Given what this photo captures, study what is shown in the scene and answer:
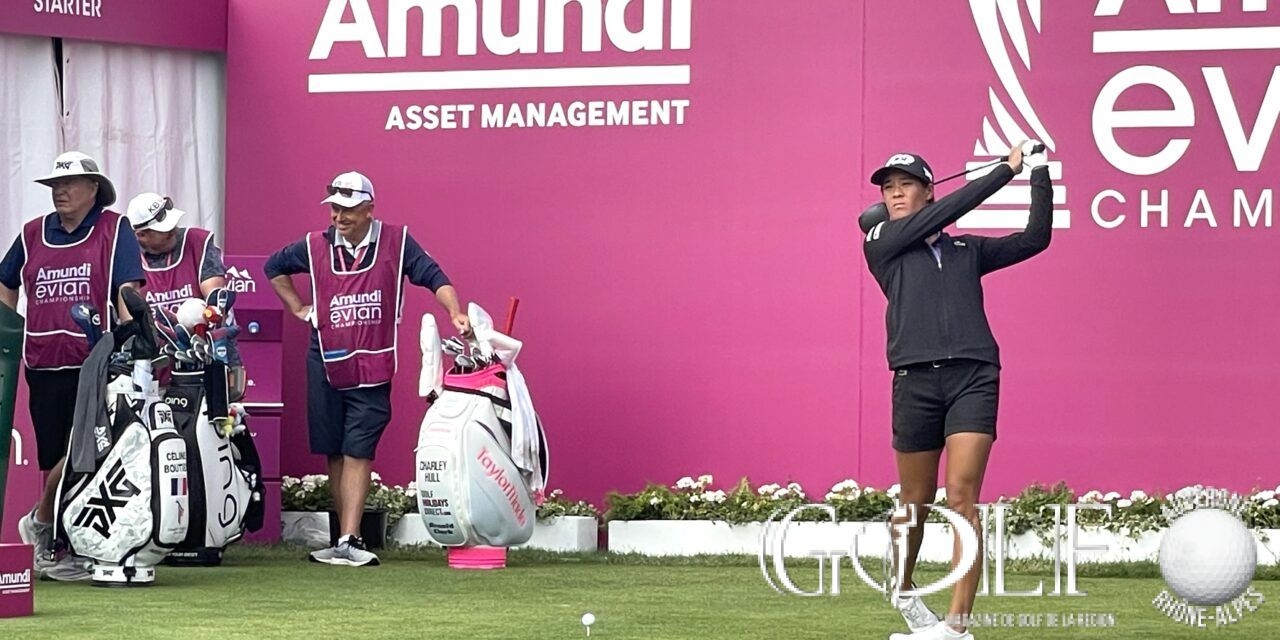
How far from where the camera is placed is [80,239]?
9.12 m

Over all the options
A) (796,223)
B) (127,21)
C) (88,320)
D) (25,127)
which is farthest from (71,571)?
(796,223)

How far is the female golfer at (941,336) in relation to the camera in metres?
6.27

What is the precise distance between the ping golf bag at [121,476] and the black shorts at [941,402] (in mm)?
3018

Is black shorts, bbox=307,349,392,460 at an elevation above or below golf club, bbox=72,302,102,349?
below

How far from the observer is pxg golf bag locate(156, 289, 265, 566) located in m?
8.53

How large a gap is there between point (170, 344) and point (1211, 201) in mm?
4927

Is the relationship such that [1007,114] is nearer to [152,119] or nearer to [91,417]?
[152,119]

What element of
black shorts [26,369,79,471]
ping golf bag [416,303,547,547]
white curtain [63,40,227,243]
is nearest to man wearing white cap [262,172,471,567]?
ping golf bag [416,303,547,547]

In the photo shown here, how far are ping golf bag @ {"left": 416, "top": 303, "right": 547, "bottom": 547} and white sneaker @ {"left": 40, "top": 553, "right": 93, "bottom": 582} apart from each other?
5.20 ft

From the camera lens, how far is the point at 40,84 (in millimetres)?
11203

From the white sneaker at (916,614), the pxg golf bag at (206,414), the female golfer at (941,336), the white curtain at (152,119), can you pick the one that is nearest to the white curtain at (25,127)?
the white curtain at (152,119)

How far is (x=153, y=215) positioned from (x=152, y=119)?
7.20 ft

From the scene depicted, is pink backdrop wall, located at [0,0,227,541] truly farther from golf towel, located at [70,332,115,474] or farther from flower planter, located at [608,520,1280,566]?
flower planter, located at [608,520,1280,566]

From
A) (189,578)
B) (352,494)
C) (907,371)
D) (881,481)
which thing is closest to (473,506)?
(352,494)
